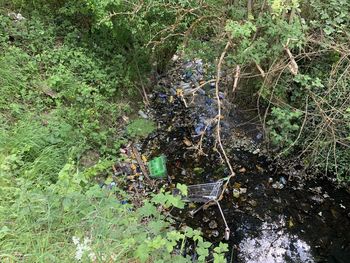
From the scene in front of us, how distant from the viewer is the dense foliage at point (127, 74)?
3521mm

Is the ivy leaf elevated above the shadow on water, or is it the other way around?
the ivy leaf

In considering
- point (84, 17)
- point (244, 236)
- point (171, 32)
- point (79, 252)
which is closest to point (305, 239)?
point (244, 236)

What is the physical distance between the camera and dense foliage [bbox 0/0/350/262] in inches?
139

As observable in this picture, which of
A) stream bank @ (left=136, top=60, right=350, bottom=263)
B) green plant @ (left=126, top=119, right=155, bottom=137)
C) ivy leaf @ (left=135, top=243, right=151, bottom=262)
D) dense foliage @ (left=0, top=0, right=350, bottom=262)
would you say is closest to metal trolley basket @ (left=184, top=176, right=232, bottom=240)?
stream bank @ (left=136, top=60, right=350, bottom=263)

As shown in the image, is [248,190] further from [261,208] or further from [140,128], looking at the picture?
[140,128]

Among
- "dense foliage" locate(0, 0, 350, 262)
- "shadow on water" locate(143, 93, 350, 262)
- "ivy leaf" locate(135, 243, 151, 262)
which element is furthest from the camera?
"shadow on water" locate(143, 93, 350, 262)

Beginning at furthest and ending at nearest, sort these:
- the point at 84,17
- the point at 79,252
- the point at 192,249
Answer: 1. the point at 84,17
2. the point at 192,249
3. the point at 79,252

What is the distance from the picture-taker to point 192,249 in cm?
352

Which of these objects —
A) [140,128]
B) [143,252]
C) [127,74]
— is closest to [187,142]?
[140,128]

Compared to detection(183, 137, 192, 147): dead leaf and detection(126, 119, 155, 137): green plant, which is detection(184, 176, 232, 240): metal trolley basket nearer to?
detection(183, 137, 192, 147): dead leaf

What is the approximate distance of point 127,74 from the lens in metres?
4.89

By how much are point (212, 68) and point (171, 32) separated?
0.71 metres

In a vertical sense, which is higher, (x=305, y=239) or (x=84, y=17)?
(x=84, y=17)

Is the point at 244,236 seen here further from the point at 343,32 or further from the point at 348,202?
the point at 343,32
